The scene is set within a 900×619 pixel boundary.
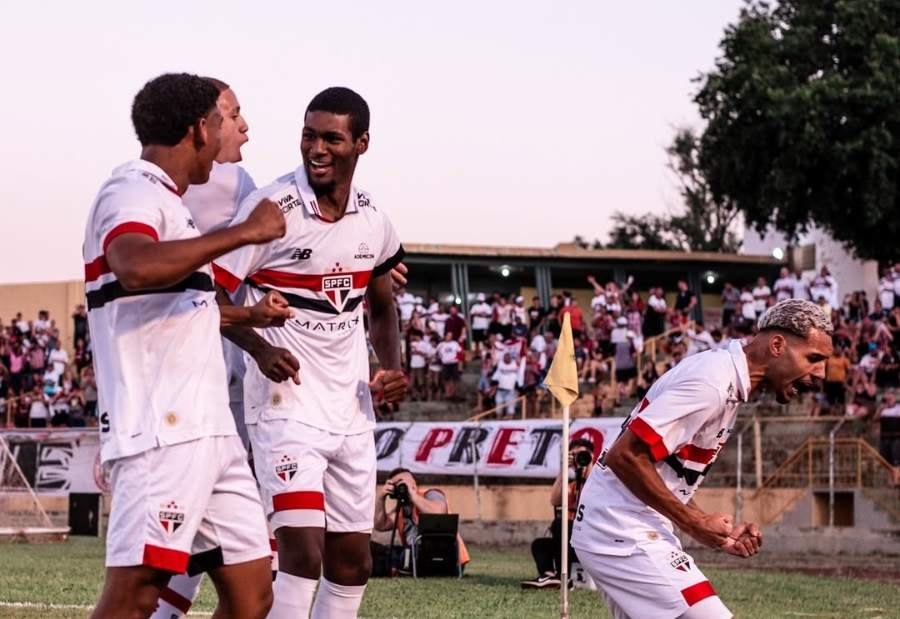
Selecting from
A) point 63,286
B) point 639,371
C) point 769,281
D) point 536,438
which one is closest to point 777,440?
point 536,438

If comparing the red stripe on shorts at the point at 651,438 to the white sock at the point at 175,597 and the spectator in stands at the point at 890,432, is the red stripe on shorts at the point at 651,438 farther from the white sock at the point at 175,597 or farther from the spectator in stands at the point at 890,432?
the spectator in stands at the point at 890,432

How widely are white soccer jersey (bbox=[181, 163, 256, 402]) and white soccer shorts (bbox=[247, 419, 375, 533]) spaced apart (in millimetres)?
319

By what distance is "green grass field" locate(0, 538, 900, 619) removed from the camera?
1381 centimetres

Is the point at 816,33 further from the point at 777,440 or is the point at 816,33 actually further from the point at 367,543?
the point at 367,543

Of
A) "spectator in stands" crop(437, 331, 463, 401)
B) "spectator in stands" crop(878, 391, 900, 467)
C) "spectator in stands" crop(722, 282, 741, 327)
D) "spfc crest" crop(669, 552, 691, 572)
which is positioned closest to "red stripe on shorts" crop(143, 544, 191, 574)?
"spfc crest" crop(669, 552, 691, 572)

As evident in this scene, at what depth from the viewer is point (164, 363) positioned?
5.74 metres

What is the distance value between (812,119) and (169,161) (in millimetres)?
41598

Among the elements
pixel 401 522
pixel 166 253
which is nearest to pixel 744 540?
pixel 166 253

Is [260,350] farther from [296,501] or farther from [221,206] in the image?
[221,206]

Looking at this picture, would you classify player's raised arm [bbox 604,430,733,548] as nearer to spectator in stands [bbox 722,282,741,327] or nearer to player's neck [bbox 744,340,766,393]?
player's neck [bbox 744,340,766,393]

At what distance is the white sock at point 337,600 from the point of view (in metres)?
7.48

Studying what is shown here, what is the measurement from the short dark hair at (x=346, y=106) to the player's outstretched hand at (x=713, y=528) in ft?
7.42

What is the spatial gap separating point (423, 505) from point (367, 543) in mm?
12269

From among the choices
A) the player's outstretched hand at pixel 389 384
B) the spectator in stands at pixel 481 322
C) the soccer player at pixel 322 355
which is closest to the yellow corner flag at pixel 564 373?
the player's outstretched hand at pixel 389 384
